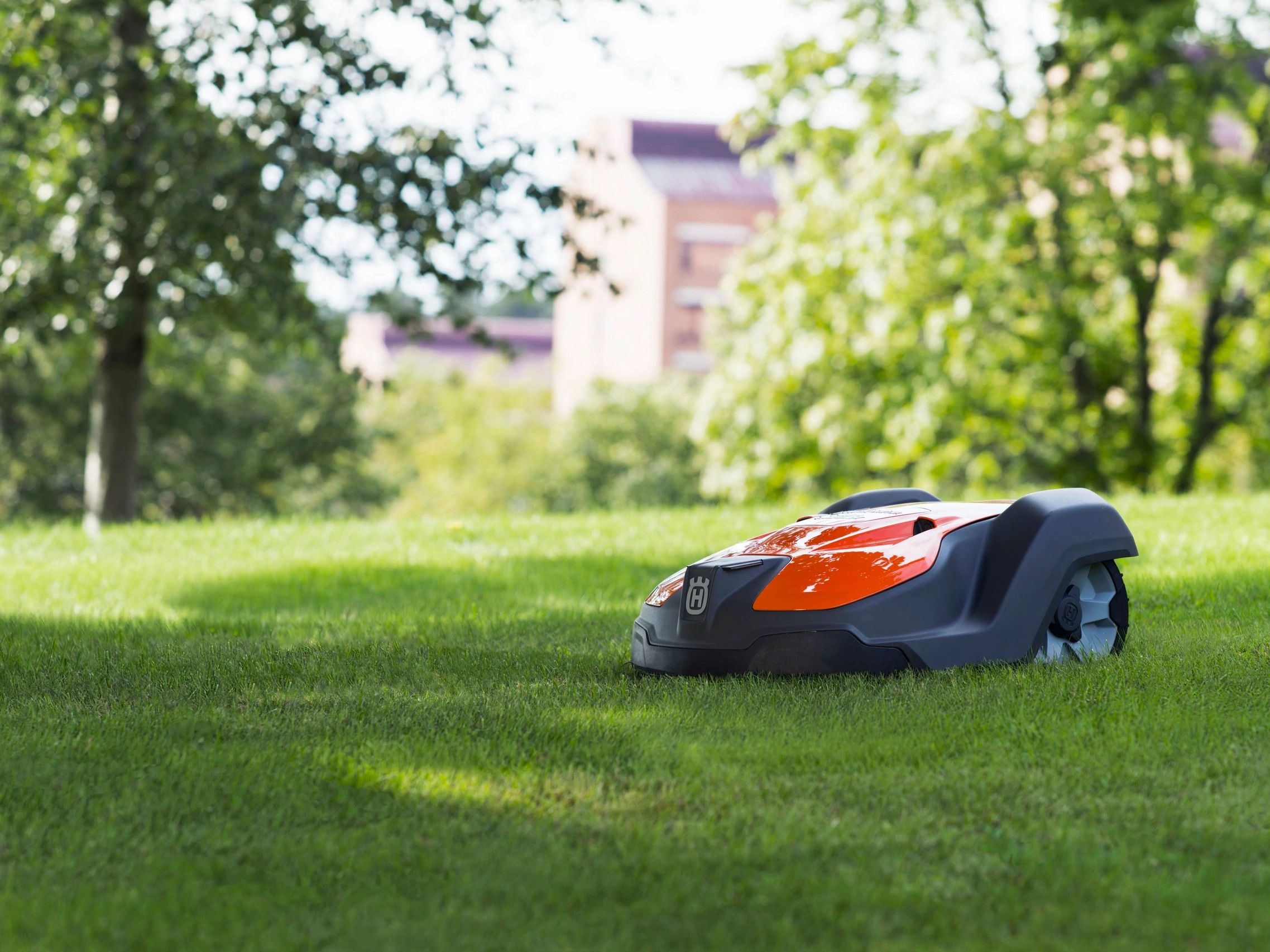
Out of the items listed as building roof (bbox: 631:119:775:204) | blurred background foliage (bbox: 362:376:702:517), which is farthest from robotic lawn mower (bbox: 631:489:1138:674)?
building roof (bbox: 631:119:775:204)

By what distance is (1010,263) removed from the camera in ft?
60.7

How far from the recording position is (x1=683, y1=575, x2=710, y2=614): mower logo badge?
17.1 feet

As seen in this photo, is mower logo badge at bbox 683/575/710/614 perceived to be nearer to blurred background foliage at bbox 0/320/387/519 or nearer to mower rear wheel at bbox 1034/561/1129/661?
mower rear wheel at bbox 1034/561/1129/661

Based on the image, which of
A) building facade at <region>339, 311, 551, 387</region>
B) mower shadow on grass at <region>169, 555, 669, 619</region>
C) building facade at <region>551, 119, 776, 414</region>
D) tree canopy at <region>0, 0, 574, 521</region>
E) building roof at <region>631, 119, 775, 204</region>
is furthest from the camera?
building roof at <region>631, 119, 775, 204</region>

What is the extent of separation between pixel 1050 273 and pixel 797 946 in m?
16.7

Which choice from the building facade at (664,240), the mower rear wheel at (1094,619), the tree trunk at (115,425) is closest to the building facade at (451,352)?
the building facade at (664,240)

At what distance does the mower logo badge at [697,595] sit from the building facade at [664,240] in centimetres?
5392

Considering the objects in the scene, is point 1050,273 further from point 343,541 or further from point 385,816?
point 385,816

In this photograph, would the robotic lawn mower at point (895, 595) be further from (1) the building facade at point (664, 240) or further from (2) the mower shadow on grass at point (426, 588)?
(1) the building facade at point (664, 240)

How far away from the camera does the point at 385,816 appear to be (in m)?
3.74

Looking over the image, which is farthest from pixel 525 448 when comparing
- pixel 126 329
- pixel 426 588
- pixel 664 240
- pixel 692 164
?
pixel 426 588

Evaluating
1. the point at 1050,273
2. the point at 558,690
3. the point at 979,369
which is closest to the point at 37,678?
the point at 558,690

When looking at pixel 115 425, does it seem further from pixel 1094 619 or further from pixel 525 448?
pixel 525 448

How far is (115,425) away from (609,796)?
1243cm
